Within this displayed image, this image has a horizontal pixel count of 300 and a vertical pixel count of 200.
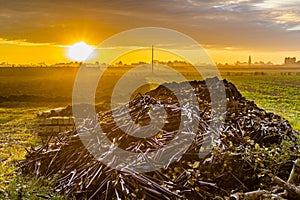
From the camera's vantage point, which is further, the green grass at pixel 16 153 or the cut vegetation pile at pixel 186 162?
the green grass at pixel 16 153

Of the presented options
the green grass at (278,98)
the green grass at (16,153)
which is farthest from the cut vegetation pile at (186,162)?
the green grass at (278,98)

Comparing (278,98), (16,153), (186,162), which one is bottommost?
(16,153)

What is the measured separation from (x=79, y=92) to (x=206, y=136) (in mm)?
8799

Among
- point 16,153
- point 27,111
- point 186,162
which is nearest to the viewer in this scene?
point 186,162

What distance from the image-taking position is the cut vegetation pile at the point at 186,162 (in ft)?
12.7

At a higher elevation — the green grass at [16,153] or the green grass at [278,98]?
the green grass at [278,98]

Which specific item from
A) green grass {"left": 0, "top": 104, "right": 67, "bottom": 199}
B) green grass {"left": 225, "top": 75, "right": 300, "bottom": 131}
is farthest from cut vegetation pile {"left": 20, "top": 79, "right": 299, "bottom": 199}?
green grass {"left": 225, "top": 75, "right": 300, "bottom": 131}

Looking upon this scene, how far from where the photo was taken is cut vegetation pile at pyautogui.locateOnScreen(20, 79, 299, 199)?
3.87m

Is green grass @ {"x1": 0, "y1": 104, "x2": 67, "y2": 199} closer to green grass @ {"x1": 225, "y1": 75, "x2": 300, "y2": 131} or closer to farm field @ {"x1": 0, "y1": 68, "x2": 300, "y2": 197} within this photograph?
farm field @ {"x1": 0, "y1": 68, "x2": 300, "y2": 197}

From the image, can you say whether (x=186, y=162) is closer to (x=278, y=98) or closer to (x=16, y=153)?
(x=16, y=153)

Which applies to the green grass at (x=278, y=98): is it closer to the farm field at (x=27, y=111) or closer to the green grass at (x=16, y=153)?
the farm field at (x=27, y=111)

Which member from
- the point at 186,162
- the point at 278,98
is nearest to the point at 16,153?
the point at 186,162

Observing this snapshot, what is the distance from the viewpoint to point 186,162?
166 inches

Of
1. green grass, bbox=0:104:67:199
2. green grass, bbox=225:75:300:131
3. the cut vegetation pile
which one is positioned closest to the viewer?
the cut vegetation pile
